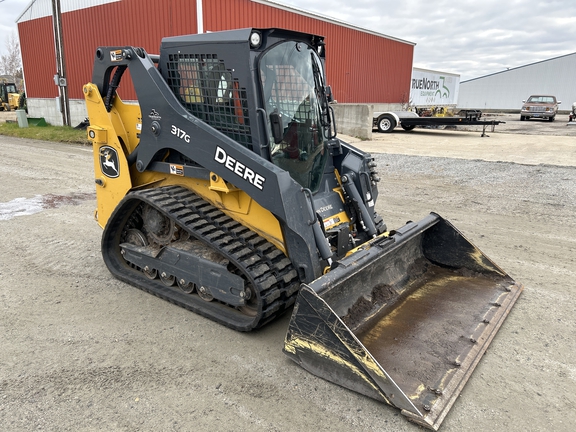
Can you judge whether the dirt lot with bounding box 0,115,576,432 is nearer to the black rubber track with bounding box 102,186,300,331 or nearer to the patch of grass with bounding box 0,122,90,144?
the black rubber track with bounding box 102,186,300,331

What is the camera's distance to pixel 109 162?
176 inches

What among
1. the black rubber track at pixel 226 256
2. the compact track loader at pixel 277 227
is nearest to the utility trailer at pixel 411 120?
the compact track loader at pixel 277 227

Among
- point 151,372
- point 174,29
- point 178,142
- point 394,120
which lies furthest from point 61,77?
point 151,372

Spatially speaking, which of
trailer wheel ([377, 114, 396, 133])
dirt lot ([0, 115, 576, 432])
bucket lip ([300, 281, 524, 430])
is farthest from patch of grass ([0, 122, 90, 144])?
bucket lip ([300, 281, 524, 430])

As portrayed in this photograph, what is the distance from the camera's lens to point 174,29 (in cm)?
1515

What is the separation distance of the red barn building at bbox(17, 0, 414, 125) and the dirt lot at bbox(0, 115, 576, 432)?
11.2 meters

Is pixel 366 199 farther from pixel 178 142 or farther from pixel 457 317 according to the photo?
pixel 178 142

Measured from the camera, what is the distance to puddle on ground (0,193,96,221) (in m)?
6.68

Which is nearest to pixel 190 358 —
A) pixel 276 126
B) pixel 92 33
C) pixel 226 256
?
pixel 226 256

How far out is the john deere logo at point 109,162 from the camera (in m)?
4.42

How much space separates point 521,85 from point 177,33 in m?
56.5

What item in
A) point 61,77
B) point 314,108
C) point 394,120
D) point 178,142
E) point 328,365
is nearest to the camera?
point 328,365

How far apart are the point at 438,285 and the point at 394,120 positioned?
57.3 feet

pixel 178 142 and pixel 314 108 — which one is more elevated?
pixel 314 108
